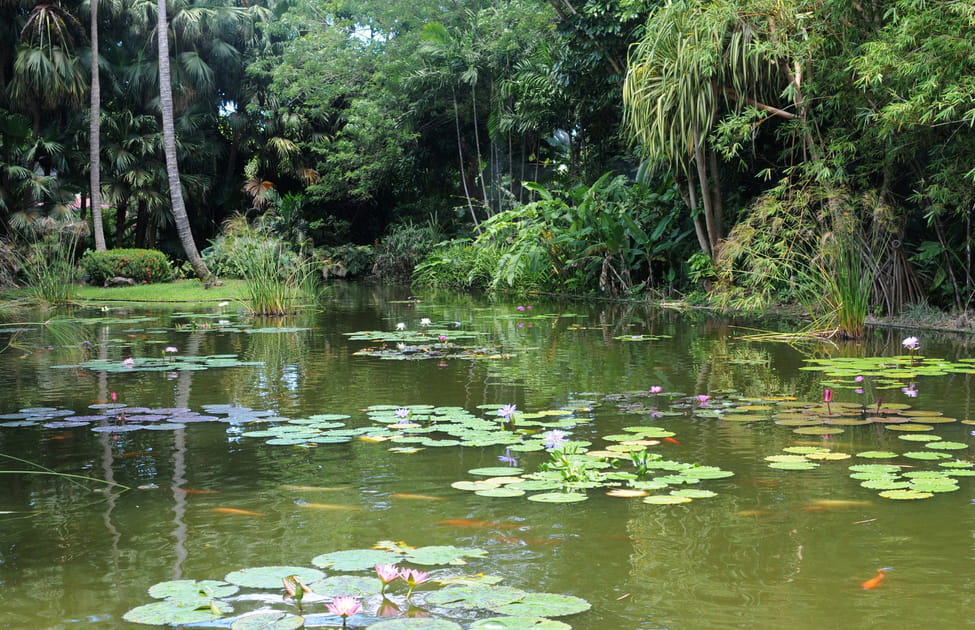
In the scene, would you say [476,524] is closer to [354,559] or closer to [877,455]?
[354,559]

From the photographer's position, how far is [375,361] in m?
6.16

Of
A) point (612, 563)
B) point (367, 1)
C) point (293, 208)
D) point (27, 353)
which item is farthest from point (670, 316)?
point (293, 208)

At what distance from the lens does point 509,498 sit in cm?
285

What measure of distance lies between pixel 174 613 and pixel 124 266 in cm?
1530

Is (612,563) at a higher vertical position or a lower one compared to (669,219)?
lower

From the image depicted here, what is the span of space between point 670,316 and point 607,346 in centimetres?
281

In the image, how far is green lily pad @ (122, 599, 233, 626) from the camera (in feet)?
6.22

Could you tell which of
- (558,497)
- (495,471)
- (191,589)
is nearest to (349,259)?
(495,471)

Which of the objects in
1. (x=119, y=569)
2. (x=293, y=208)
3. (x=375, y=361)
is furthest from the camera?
(x=293, y=208)

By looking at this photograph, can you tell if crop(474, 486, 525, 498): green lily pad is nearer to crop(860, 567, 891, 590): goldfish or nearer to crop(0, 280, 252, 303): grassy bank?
crop(860, 567, 891, 590): goldfish

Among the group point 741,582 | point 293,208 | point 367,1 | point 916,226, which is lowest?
point 741,582

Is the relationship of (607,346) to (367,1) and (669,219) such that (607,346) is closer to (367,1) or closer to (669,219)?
(669,219)

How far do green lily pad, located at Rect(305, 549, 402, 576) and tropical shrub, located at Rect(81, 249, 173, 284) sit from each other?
14948mm

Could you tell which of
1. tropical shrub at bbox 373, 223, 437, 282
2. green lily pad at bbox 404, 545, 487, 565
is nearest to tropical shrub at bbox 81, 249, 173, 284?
tropical shrub at bbox 373, 223, 437, 282
